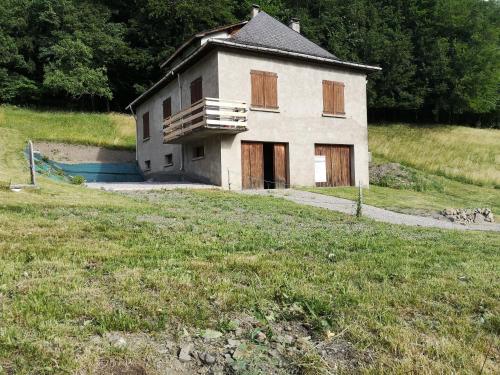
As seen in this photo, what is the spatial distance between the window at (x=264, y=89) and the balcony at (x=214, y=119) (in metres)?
1.33

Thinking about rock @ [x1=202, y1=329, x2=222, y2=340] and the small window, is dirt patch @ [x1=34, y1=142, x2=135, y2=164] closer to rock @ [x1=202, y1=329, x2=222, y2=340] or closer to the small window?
the small window

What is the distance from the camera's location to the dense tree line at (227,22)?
4234 cm

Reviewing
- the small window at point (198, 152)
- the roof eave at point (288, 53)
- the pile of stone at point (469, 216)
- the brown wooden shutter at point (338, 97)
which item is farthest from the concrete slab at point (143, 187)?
the pile of stone at point (469, 216)

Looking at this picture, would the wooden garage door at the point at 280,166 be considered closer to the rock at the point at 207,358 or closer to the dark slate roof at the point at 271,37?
the dark slate roof at the point at 271,37

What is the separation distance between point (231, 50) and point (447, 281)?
15967 mm

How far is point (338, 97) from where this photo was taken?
2208 centimetres

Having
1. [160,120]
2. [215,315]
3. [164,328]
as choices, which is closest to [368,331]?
[215,315]

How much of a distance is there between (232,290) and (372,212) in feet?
34.6

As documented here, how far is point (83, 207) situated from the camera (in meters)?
9.59

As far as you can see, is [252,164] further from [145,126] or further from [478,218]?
[145,126]

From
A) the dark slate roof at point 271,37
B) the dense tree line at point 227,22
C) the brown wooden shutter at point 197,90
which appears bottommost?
the brown wooden shutter at point 197,90

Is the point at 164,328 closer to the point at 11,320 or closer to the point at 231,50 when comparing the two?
the point at 11,320

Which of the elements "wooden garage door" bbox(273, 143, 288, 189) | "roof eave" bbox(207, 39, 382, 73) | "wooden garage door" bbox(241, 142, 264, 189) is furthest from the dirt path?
"roof eave" bbox(207, 39, 382, 73)

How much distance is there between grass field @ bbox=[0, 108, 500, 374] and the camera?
3.19 metres
